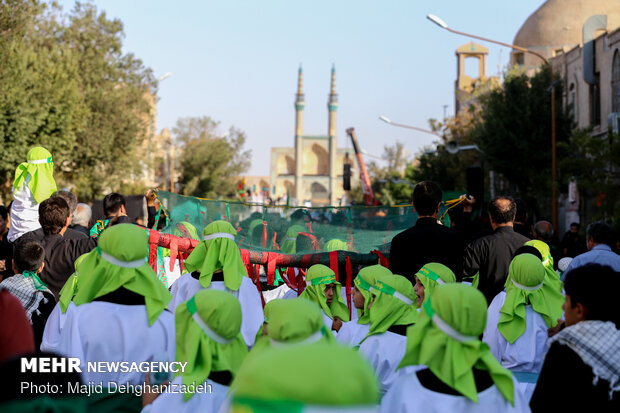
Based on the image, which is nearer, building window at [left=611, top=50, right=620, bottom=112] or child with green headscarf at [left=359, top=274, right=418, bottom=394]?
child with green headscarf at [left=359, top=274, right=418, bottom=394]

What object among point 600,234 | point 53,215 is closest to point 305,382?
point 53,215

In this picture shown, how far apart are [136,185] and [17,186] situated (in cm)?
3526

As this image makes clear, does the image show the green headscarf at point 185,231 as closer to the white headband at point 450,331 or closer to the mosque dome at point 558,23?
the white headband at point 450,331

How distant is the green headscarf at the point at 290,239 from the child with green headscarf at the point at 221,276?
2.15m

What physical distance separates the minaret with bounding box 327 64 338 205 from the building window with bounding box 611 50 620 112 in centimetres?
8407

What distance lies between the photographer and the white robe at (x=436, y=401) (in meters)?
3.52

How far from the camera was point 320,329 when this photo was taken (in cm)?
350

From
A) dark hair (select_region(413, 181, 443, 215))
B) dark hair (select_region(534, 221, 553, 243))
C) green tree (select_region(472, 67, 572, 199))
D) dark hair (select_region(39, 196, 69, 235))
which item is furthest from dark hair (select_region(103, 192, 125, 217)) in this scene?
green tree (select_region(472, 67, 572, 199))

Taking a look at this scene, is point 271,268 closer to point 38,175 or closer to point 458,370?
point 38,175

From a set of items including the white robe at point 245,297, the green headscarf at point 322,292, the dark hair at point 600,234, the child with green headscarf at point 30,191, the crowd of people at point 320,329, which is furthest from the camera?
the child with green headscarf at point 30,191

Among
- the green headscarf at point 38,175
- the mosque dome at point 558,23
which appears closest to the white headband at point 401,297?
the green headscarf at point 38,175

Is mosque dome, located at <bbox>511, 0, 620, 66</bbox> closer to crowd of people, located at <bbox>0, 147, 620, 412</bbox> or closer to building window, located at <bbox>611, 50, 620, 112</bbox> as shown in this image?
building window, located at <bbox>611, 50, 620, 112</bbox>

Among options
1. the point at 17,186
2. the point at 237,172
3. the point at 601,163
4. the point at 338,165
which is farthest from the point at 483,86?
the point at 338,165

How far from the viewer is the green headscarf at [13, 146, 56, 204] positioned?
8117mm
